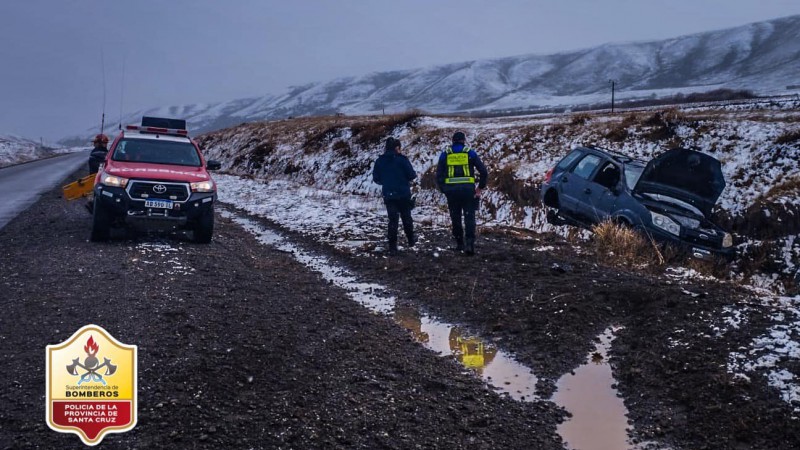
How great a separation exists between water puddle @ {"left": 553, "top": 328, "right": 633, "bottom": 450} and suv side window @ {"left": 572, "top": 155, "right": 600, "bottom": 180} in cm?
670

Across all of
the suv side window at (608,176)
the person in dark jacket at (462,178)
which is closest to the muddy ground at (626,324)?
the person in dark jacket at (462,178)

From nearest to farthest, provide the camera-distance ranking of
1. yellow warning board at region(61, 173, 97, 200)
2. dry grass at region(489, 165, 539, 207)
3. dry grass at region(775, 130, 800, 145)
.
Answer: yellow warning board at region(61, 173, 97, 200)
dry grass at region(775, 130, 800, 145)
dry grass at region(489, 165, 539, 207)

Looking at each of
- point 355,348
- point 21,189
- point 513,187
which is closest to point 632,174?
point 513,187

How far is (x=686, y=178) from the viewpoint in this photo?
10195 millimetres

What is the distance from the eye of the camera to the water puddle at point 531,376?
390 centimetres

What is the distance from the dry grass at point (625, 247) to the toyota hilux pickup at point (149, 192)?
6.63m

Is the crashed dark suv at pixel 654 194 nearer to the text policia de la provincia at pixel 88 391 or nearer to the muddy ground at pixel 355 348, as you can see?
the muddy ground at pixel 355 348

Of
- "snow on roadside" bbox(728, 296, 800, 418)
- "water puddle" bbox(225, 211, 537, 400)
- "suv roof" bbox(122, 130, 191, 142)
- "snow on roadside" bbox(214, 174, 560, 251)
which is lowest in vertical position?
"water puddle" bbox(225, 211, 537, 400)

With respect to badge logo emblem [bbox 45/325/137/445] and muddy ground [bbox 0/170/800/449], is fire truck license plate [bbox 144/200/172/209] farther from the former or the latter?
badge logo emblem [bbox 45/325/137/445]

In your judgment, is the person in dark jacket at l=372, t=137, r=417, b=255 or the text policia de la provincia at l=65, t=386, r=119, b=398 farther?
the person in dark jacket at l=372, t=137, r=417, b=255

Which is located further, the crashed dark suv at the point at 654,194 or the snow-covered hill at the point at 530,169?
the snow-covered hill at the point at 530,169

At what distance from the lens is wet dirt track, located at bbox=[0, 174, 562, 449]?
348cm

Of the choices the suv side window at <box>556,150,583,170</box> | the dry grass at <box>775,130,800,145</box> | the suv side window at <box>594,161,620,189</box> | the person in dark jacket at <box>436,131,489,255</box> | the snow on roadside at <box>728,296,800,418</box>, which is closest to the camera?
the snow on roadside at <box>728,296,800,418</box>

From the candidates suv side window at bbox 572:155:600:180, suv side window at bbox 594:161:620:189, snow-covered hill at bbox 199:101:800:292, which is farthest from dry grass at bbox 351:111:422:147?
suv side window at bbox 594:161:620:189
